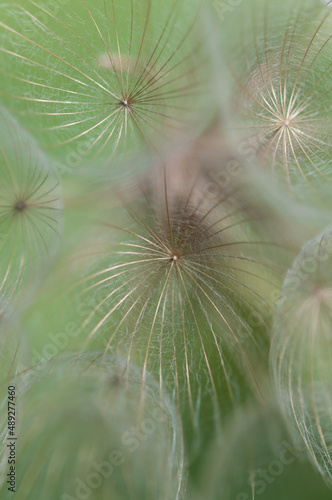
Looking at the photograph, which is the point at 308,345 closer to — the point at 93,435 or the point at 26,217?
the point at 93,435

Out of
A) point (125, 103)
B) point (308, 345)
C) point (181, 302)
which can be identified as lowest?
point (308, 345)

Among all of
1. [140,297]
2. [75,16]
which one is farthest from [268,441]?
[75,16]

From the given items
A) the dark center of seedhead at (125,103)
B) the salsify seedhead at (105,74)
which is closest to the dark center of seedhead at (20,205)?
the salsify seedhead at (105,74)

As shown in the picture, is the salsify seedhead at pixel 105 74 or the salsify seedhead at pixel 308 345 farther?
the salsify seedhead at pixel 105 74

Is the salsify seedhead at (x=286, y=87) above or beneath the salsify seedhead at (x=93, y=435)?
above

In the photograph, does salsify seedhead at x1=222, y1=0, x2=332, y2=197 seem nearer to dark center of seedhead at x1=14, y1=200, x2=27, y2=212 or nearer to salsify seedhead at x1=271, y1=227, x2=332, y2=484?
salsify seedhead at x1=271, y1=227, x2=332, y2=484

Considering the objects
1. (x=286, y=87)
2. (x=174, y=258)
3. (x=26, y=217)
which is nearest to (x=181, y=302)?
(x=174, y=258)

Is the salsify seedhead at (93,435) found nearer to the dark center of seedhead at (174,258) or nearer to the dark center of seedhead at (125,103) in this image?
the dark center of seedhead at (174,258)
